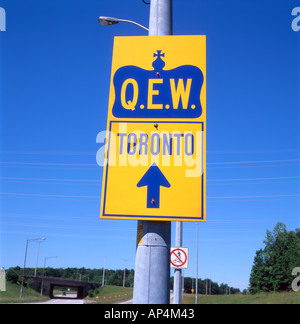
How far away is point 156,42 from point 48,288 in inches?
3682

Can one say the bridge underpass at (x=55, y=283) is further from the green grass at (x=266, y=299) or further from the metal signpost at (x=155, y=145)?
the metal signpost at (x=155, y=145)

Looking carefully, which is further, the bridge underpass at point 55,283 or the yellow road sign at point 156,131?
the bridge underpass at point 55,283

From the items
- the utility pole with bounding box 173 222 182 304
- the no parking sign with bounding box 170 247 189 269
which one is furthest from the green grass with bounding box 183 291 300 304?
the no parking sign with bounding box 170 247 189 269

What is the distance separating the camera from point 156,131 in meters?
3.72

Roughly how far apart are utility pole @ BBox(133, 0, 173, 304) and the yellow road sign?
17 cm

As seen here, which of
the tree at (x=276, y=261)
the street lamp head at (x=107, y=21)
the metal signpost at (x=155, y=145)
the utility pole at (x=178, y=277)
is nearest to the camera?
the metal signpost at (x=155, y=145)

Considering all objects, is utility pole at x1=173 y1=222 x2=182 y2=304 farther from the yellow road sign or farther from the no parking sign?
the yellow road sign

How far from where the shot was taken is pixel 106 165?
145 inches

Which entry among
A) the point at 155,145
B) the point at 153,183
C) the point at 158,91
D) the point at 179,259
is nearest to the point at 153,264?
the point at 153,183

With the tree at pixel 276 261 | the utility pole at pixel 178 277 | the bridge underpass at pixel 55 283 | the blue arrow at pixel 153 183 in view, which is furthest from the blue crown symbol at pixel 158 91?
the bridge underpass at pixel 55 283

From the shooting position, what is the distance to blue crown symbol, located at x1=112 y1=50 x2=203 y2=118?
3.81 meters

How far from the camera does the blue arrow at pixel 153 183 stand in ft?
11.5

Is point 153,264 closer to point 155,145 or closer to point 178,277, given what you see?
point 155,145
